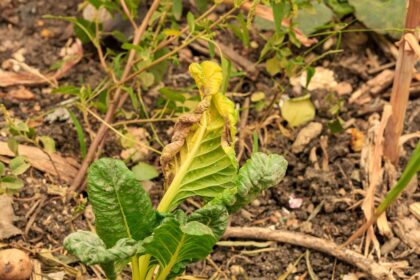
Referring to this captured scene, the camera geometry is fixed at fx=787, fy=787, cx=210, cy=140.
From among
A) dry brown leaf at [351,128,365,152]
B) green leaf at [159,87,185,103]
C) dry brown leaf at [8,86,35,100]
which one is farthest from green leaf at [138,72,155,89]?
dry brown leaf at [351,128,365,152]

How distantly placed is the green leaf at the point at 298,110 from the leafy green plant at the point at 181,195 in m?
0.68

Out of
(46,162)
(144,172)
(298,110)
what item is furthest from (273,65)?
(46,162)

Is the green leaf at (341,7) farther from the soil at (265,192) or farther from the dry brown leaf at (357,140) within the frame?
the dry brown leaf at (357,140)

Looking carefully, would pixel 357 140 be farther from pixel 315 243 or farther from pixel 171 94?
pixel 171 94

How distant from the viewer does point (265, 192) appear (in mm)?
2398

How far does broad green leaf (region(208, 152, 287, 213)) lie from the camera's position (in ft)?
5.96

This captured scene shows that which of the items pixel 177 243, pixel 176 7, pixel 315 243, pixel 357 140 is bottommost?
pixel 315 243

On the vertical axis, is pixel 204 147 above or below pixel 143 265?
above

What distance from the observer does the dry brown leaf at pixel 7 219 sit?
7.04 ft

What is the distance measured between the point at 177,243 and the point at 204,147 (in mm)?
262

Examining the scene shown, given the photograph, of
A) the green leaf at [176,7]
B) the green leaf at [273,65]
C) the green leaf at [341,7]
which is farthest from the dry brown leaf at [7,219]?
the green leaf at [341,7]

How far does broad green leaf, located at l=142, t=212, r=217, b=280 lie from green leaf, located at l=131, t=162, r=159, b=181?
0.47 metres

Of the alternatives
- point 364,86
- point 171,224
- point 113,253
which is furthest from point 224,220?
point 364,86

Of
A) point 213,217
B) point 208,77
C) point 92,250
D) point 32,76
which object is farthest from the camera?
point 32,76
